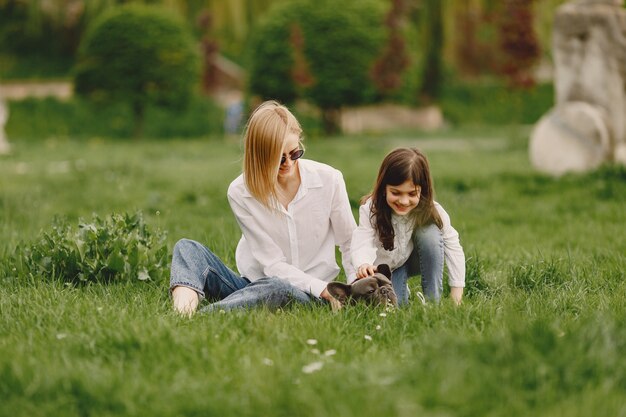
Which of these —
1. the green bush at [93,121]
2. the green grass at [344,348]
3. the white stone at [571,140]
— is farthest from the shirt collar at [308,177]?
the green bush at [93,121]

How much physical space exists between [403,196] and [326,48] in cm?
1600

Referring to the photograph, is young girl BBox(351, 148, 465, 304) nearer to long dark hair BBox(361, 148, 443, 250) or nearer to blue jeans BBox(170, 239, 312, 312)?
long dark hair BBox(361, 148, 443, 250)

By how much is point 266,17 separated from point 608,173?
13215mm

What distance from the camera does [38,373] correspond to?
9.12ft

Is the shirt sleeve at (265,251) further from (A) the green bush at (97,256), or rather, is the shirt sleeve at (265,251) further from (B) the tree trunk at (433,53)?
(B) the tree trunk at (433,53)

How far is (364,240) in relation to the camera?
4027 mm

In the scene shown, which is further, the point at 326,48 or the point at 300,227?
the point at 326,48

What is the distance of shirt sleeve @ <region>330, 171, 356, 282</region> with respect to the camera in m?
4.17

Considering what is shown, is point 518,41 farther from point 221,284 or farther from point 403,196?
point 221,284

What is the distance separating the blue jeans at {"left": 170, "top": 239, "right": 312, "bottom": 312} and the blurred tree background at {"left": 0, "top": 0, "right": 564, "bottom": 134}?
1241 cm

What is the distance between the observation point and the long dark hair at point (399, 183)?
3.88 metres

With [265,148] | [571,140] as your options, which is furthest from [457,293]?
[571,140]

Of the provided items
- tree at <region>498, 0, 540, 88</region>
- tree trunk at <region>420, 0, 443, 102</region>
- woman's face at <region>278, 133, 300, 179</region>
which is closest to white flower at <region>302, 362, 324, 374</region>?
woman's face at <region>278, 133, 300, 179</region>

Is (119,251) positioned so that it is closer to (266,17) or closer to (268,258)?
(268,258)
